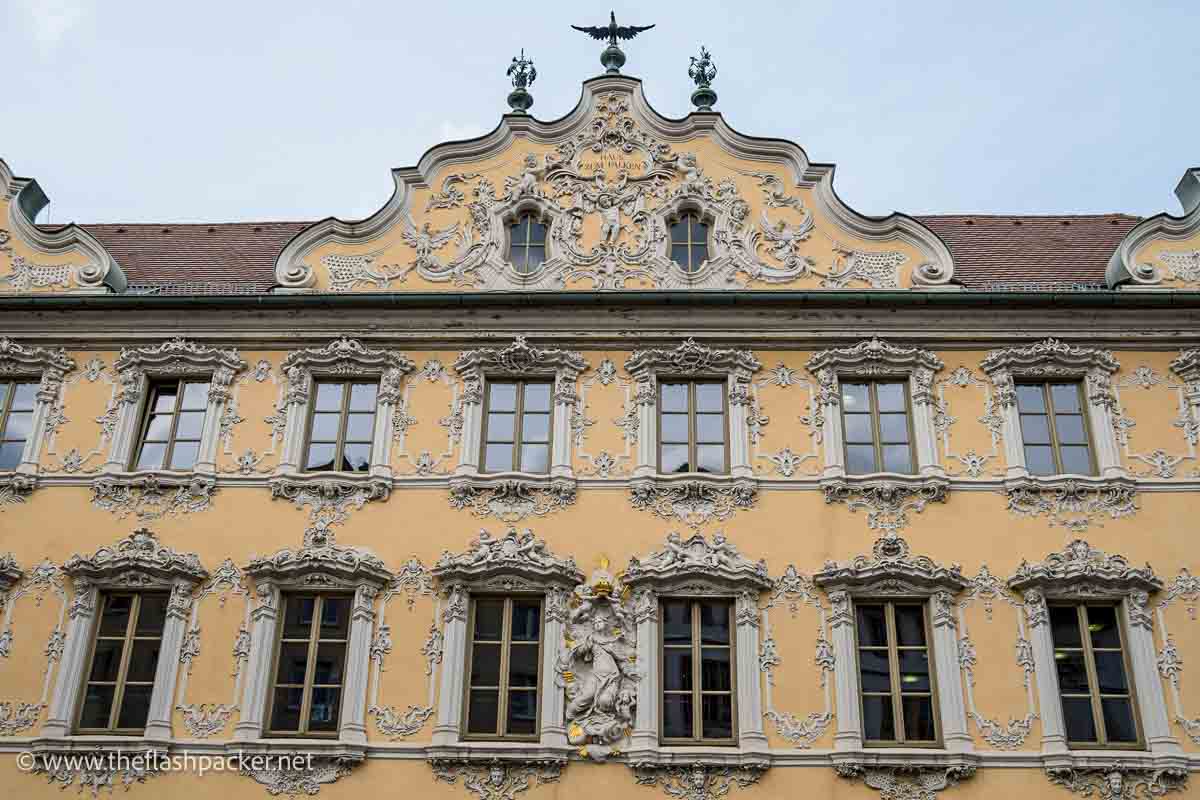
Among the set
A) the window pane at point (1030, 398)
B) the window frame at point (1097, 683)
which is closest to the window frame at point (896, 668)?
the window frame at point (1097, 683)

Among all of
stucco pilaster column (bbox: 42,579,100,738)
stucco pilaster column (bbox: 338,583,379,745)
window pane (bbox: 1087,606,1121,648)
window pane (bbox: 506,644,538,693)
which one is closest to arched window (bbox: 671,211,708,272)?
window pane (bbox: 506,644,538,693)

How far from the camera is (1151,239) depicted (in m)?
16.3

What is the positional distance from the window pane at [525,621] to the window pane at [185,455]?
15.9 feet

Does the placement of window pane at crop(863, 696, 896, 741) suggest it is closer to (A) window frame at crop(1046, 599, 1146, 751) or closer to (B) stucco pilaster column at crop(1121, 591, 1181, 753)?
(A) window frame at crop(1046, 599, 1146, 751)

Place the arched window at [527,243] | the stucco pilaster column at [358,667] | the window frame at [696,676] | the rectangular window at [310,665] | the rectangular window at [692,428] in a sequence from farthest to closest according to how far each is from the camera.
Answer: the arched window at [527,243] → the rectangular window at [692,428] → the rectangular window at [310,665] → the stucco pilaster column at [358,667] → the window frame at [696,676]

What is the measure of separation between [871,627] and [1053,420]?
3.82m

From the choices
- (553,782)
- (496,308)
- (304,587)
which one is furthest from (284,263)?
(553,782)

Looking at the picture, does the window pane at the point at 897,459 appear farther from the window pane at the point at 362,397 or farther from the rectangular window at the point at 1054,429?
the window pane at the point at 362,397

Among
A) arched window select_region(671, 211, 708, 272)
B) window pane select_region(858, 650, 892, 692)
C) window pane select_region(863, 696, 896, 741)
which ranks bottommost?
window pane select_region(863, 696, 896, 741)

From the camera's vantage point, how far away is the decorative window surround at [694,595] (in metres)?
13.5

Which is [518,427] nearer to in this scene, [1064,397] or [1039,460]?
[1039,460]

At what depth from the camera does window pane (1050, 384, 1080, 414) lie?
1530cm

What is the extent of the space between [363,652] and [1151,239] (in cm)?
1213

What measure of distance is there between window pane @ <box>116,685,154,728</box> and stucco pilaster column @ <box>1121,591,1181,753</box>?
1174 centimetres
